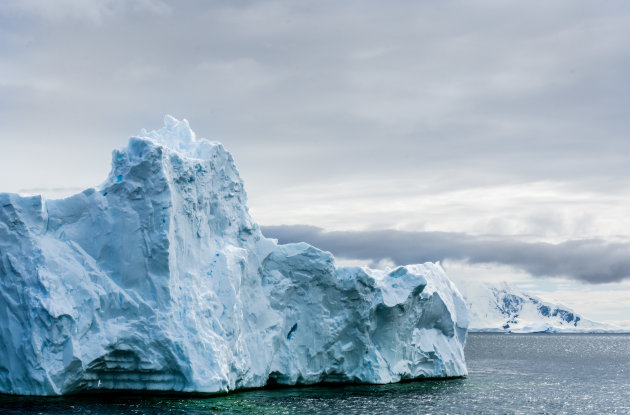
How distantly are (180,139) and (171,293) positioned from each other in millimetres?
8133

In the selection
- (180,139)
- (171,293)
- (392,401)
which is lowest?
(392,401)

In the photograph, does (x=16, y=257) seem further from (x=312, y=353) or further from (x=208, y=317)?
(x=312, y=353)

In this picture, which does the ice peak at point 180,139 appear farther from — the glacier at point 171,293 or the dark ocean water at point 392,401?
the dark ocean water at point 392,401

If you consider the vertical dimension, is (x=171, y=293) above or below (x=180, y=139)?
below

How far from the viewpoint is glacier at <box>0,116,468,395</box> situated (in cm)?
2508

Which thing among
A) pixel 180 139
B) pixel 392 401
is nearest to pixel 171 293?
pixel 180 139

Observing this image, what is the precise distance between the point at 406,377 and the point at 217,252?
42.5 feet

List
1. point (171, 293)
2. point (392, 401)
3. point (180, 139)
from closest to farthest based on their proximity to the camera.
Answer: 1. point (171, 293)
2. point (392, 401)
3. point (180, 139)

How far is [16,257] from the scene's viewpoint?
25.2 m

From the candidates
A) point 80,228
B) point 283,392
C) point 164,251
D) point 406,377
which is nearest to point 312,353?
point 283,392

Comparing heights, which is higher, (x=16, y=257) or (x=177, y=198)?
(x=177, y=198)

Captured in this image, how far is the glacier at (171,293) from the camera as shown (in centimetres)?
2508

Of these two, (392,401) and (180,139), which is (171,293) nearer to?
(180,139)

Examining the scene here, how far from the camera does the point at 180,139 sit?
3192 centimetres
